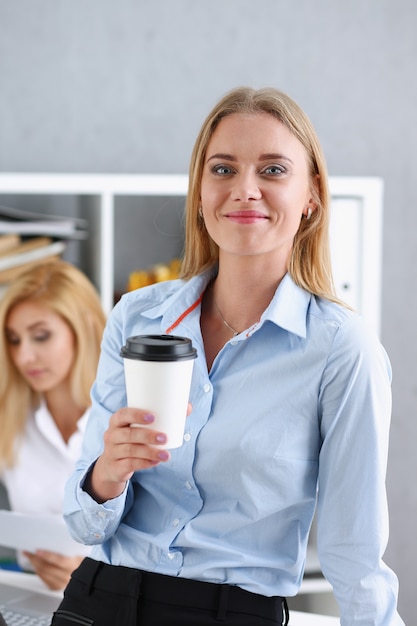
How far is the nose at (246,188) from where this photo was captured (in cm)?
134

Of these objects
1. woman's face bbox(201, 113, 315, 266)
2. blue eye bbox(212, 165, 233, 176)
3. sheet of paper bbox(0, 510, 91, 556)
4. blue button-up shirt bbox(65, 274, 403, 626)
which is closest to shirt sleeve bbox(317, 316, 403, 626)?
blue button-up shirt bbox(65, 274, 403, 626)

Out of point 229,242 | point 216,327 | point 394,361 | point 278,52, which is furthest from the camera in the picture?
point 394,361

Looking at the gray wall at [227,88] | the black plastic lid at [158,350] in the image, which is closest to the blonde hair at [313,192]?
the black plastic lid at [158,350]

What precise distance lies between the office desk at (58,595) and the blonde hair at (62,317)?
0.32m

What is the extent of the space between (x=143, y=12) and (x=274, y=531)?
2426 mm

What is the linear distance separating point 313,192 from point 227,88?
1.99 metres

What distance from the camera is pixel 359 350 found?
4.20 feet

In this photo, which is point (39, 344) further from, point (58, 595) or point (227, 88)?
point (227, 88)

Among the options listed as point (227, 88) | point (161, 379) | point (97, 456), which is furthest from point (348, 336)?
point (227, 88)

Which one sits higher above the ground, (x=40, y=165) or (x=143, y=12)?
(x=143, y=12)

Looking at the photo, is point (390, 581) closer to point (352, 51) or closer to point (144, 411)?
point (144, 411)

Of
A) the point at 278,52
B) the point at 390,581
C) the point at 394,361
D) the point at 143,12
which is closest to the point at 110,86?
the point at 143,12

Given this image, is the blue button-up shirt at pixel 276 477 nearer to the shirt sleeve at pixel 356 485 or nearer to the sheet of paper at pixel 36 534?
the shirt sleeve at pixel 356 485

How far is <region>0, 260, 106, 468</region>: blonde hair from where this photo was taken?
8.43ft
